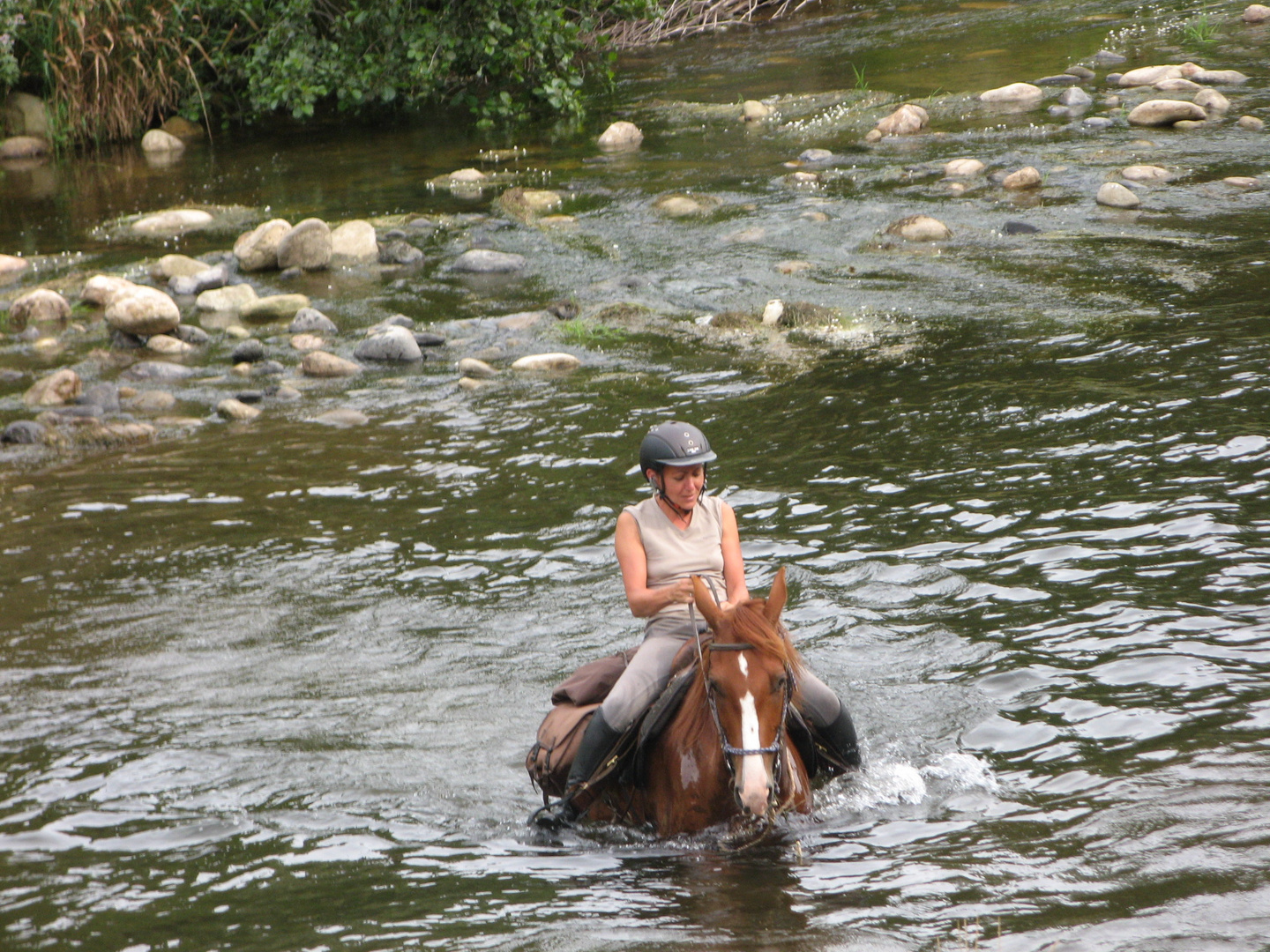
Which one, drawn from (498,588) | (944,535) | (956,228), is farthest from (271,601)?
(956,228)

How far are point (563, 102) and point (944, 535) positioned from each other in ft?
54.2

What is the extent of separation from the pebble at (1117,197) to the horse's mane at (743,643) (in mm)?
12165

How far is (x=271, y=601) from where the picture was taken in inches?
341

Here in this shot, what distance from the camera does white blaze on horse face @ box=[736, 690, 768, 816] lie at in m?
5.00

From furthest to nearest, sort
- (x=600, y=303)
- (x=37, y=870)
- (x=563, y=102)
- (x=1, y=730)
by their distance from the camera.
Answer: (x=563, y=102) < (x=600, y=303) < (x=1, y=730) < (x=37, y=870)

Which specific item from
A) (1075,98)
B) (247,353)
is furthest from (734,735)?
(1075,98)

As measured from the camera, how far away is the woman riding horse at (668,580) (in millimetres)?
5910

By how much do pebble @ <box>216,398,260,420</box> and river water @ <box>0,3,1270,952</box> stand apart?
1.34 ft

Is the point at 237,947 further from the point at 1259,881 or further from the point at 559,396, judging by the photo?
the point at 559,396

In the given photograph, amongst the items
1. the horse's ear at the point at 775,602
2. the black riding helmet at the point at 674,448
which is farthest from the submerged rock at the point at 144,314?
the horse's ear at the point at 775,602

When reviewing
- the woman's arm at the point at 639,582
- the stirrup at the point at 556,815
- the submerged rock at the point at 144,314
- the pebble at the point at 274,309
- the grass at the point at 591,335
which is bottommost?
the stirrup at the point at 556,815

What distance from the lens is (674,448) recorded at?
19.4ft

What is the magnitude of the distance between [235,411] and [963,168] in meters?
10.6

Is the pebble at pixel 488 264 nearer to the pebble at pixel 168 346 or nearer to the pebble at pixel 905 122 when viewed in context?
the pebble at pixel 168 346
